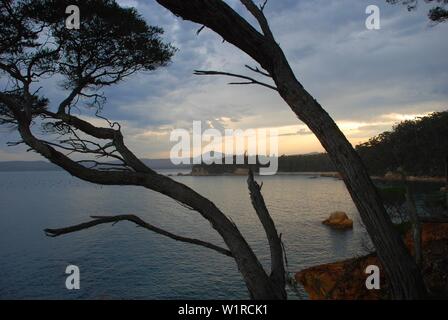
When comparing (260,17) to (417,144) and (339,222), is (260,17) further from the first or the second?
(417,144)

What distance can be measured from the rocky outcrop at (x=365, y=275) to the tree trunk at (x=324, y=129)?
412 cm

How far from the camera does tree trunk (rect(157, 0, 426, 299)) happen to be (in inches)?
97.8

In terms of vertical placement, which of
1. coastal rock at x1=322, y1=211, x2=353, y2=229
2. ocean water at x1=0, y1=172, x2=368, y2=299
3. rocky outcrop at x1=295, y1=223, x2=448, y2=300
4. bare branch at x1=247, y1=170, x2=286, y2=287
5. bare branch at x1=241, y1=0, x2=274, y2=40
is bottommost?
ocean water at x1=0, y1=172, x2=368, y2=299

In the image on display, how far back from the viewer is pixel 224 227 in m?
2.98

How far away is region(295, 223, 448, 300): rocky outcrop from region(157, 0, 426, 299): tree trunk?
4125 mm

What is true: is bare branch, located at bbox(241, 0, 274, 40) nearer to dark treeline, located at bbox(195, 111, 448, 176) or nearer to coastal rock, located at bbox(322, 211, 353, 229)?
coastal rock, located at bbox(322, 211, 353, 229)

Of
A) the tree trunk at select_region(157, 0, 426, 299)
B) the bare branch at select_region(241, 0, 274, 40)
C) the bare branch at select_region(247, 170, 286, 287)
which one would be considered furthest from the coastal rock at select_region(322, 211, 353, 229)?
the bare branch at select_region(241, 0, 274, 40)

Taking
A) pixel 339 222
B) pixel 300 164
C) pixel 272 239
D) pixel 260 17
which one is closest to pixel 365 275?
pixel 272 239

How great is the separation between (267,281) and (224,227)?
22.9 inches

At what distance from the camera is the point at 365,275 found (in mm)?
10422

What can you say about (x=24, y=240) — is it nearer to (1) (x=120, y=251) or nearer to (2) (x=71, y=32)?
(1) (x=120, y=251)

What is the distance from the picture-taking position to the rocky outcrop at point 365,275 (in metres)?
8.16

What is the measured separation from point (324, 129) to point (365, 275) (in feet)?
30.4
